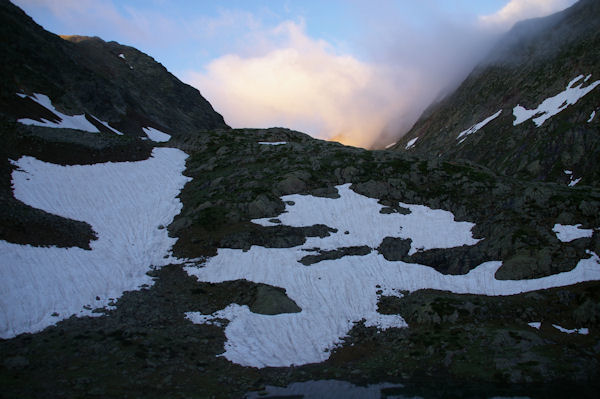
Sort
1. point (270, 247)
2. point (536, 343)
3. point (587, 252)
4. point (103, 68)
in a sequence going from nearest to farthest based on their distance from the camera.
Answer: point (536, 343)
point (587, 252)
point (270, 247)
point (103, 68)

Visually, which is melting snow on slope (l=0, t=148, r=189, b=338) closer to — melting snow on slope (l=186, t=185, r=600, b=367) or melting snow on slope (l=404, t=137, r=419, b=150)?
melting snow on slope (l=186, t=185, r=600, b=367)

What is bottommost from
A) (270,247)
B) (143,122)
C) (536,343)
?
(536,343)

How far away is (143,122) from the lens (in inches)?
4210

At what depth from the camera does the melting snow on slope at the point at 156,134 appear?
99625mm

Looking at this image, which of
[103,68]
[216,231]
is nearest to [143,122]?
[103,68]

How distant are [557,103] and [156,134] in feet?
338

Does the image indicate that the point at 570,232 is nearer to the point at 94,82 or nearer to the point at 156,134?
the point at 156,134

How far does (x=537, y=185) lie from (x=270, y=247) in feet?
112

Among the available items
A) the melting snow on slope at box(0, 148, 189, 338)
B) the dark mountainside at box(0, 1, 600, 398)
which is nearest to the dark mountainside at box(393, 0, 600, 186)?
the dark mountainside at box(0, 1, 600, 398)

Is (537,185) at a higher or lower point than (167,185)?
lower

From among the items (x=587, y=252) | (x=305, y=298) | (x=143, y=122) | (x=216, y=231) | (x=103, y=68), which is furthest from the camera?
(x=103, y=68)

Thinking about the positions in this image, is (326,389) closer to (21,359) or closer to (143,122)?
(21,359)

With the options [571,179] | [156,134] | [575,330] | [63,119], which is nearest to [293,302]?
[575,330]

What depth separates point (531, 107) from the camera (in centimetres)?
10838
